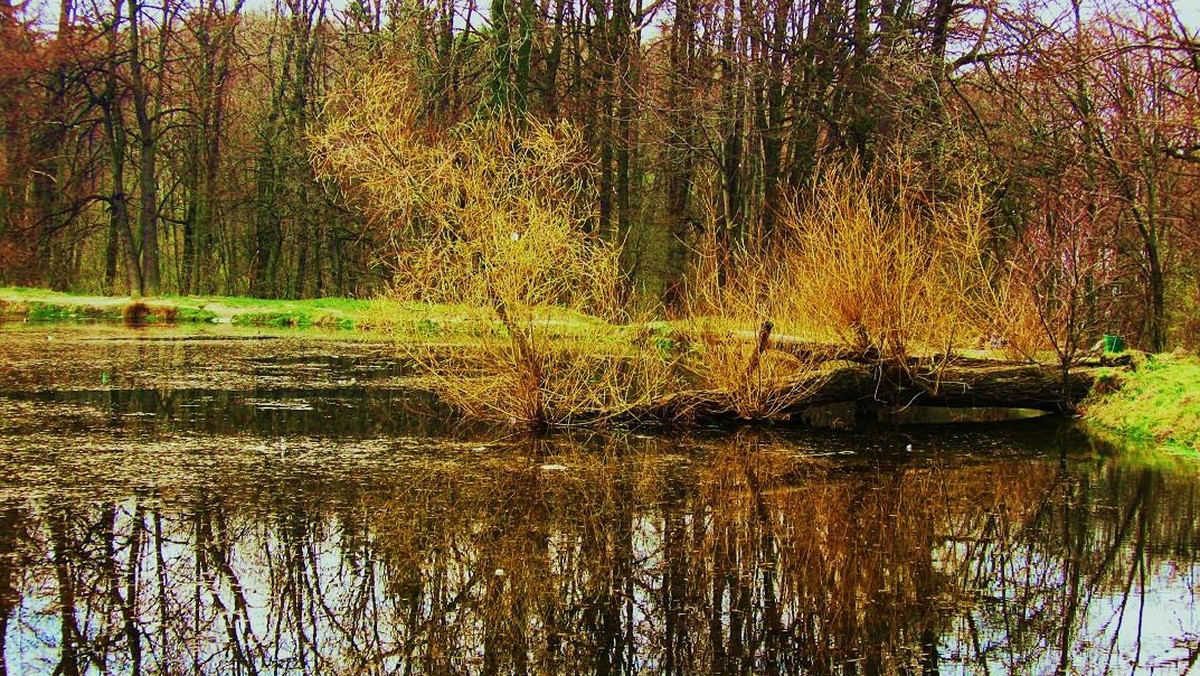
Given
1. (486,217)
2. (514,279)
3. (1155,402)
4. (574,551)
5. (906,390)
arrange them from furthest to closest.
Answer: (906,390) → (1155,402) → (486,217) → (514,279) → (574,551)

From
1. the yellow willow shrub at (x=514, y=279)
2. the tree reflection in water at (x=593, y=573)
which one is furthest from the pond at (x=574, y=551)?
the yellow willow shrub at (x=514, y=279)

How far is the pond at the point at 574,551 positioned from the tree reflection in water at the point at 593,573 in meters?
0.02

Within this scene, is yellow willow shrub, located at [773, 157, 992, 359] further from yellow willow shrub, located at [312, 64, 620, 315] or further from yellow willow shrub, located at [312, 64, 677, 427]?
yellow willow shrub, located at [312, 64, 620, 315]

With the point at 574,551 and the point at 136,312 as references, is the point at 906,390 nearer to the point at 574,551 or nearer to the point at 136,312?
the point at 574,551

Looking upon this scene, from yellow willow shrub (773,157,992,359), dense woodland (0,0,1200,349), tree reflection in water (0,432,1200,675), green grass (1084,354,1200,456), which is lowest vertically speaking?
tree reflection in water (0,432,1200,675)

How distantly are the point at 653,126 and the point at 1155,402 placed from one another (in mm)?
14227

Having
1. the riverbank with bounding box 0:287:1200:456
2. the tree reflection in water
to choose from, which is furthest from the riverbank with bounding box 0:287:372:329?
the tree reflection in water

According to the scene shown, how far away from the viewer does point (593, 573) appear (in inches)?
227

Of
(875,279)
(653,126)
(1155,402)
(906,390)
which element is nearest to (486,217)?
(875,279)

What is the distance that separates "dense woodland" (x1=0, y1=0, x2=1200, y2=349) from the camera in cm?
1450

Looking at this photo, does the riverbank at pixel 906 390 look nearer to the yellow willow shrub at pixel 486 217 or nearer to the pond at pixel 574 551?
the yellow willow shrub at pixel 486 217

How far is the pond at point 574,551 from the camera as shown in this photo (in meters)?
4.69

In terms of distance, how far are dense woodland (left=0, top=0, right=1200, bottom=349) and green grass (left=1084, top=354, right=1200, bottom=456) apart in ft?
2.99

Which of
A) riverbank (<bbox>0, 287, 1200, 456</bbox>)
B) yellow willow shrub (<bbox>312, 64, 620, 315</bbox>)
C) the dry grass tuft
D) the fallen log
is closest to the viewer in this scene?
yellow willow shrub (<bbox>312, 64, 620, 315</bbox>)
